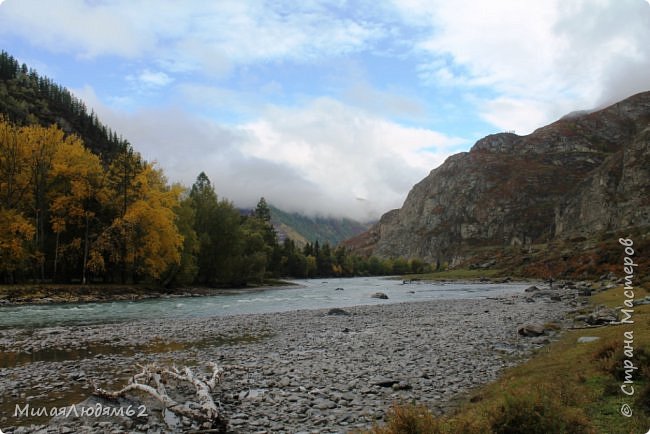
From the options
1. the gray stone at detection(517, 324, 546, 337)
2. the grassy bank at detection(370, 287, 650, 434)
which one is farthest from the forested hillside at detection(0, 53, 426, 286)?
the grassy bank at detection(370, 287, 650, 434)

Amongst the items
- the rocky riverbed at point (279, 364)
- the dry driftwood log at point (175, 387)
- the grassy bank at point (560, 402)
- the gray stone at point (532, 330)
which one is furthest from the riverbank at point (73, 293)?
the grassy bank at point (560, 402)

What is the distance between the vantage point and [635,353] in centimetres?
1058

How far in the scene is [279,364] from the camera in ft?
56.0

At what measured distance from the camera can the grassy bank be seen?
6.86m

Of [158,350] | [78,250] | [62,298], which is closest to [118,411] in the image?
[158,350]

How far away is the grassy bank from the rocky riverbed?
78.5 inches

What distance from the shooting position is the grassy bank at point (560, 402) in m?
6.86

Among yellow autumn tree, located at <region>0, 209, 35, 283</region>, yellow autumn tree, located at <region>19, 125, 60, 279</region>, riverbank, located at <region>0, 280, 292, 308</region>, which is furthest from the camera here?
yellow autumn tree, located at <region>19, 125, 60, 279</region>

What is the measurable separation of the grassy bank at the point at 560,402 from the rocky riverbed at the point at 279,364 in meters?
2.00

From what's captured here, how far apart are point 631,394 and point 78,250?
220 ft

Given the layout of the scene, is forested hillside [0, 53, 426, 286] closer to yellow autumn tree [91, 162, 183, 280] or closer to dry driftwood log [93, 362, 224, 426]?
yellow autumn tree [91, 162, 183, 280]

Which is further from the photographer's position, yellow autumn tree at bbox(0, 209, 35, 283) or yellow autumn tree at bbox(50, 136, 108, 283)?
yellow autumn tree at bbox(50, 136, 108, 283)

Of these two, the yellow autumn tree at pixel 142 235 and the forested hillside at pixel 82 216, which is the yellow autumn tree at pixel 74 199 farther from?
the yellow autumn tree at pixel 142 235

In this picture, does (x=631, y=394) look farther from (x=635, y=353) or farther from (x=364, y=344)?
(x=364, y=344)
